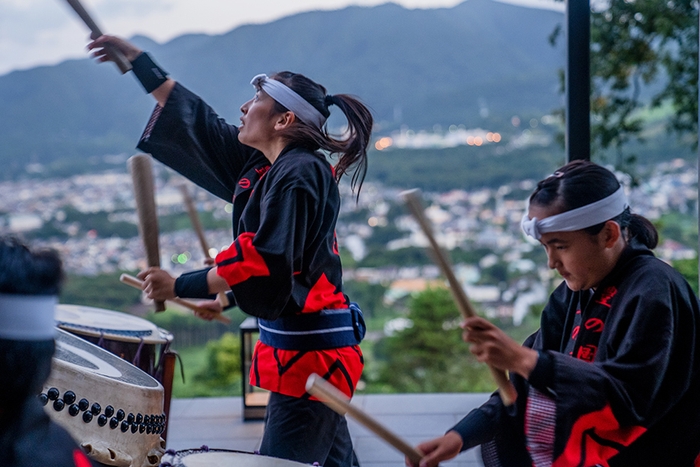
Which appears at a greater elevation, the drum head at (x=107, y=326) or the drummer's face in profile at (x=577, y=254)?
the drummer's face in profile at (x=577, y=254)

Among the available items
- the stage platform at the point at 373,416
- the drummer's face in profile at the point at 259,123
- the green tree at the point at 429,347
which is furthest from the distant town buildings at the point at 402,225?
the drummer's face in profile at the point at 259,123

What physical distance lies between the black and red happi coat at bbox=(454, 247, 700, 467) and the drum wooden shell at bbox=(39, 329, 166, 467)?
802 mm

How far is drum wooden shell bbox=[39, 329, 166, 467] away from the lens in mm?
1658

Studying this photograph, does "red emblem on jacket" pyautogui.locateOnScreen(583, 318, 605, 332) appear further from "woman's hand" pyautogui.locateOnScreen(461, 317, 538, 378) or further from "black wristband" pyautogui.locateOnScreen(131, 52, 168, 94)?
"black wristband" pyautogui.locateOnScreen(131, 52, 168, 94)

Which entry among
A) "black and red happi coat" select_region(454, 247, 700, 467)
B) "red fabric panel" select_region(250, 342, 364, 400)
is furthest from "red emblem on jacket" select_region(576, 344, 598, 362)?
"red fabric panel" select_region(250, 342, 364, 400)

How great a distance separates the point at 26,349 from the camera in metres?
0.96

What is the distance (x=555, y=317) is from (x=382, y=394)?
250cm

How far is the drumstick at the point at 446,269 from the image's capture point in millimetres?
1387

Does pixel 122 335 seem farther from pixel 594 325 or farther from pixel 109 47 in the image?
pixel 594 325

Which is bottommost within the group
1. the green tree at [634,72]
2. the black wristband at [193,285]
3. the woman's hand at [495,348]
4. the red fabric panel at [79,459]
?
the green tree at [634,72]

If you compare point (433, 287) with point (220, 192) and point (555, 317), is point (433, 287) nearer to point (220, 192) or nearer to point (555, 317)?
point (220, 192)

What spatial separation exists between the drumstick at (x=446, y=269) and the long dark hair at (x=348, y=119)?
66 cm

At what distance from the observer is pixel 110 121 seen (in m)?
5.63

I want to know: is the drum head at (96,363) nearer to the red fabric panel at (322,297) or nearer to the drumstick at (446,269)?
the red fabric panel at (322,297)
